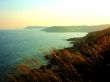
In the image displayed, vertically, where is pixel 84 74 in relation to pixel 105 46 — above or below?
A: below

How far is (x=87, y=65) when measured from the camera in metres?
6.96

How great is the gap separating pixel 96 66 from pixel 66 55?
138 centimetres

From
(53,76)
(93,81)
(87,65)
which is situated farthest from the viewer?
(87,65)

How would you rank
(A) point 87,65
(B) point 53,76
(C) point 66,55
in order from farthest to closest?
(C) point 66,55 → (A) point 87,65 → (B) point 53,76

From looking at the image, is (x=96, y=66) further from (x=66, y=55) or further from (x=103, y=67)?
(x=66, y=55)

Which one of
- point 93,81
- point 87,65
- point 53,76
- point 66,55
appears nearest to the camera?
point 93,81

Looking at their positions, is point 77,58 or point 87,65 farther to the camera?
point 77,58

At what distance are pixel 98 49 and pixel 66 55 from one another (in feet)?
3.99

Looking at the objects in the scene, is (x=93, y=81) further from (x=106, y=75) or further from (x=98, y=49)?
(x=98, y=49)

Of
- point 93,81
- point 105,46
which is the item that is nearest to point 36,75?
point 93,81

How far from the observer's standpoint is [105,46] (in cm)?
777

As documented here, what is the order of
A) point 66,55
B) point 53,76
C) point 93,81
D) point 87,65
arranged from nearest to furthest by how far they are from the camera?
point 93,81, point 53,76, point 87,65, point 66,55

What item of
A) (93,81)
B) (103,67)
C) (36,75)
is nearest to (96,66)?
(103,67)

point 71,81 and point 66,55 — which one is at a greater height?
point 66,55
